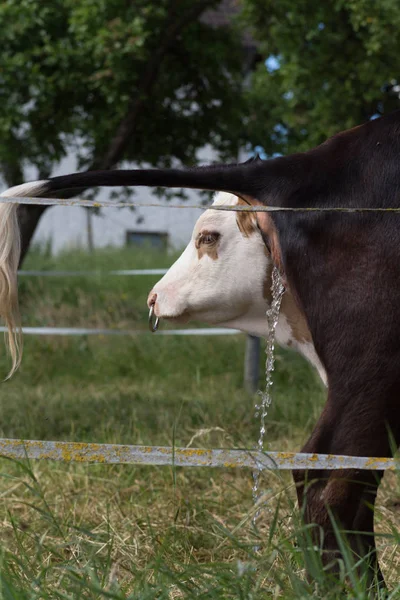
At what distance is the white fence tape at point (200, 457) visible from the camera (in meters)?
2.20

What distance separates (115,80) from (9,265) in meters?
4.75

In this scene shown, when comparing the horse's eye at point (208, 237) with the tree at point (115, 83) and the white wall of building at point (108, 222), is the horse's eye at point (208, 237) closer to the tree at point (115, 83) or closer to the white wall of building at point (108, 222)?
the tree at point (115, 83)

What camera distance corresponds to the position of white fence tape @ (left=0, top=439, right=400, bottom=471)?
2195 millimetres

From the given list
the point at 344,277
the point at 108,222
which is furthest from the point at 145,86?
the point at 108,222

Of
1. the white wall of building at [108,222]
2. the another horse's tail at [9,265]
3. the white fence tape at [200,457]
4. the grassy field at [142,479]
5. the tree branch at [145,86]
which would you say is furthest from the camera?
the white wall of building at [108,222]

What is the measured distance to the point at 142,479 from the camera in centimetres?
386

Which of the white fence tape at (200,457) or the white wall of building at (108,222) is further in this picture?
the white wall of building at (108,222)

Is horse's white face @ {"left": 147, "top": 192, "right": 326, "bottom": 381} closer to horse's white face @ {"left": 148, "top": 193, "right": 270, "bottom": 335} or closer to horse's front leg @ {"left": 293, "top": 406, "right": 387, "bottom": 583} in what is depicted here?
horse's white face @ {"left": 148, "top": 193, "right": 270, "bottom": 335}

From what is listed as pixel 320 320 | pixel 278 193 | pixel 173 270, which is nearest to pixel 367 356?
pixel 320 320

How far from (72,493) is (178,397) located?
6.46ft

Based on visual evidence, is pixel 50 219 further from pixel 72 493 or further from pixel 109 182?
pixel 109 182

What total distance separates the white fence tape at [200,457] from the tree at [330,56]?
14.3 ft

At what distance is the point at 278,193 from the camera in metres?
2.52

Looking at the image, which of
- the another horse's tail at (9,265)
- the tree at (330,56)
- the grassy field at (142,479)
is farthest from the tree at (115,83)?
the another horse's tail at (9,265)
